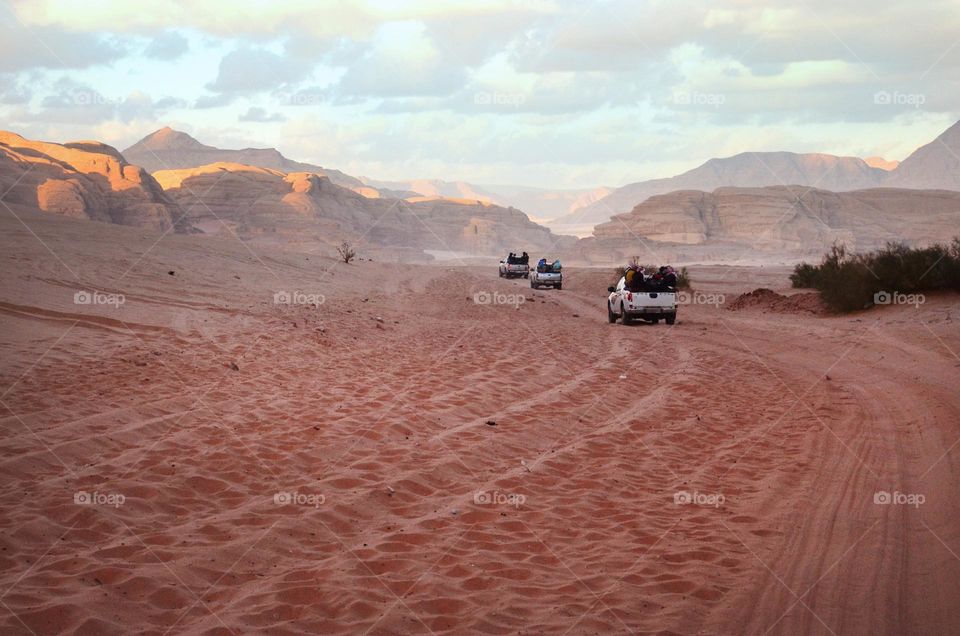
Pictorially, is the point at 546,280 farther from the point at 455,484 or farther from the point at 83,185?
the point at 83,185

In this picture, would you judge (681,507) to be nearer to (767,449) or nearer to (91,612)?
(767,449)

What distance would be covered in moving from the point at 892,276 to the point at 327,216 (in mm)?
107462

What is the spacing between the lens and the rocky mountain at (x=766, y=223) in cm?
10500

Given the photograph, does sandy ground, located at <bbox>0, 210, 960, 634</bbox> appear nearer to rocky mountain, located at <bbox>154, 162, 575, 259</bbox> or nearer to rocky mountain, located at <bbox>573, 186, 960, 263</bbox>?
rocky mountain, located at <bbox>573, 186, 960, 263</bbox>

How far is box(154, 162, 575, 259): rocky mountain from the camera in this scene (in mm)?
113688

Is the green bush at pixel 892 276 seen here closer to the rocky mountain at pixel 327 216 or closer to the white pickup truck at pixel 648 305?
the white pickup truck at pixel 648 305

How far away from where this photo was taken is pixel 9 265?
1944 cm

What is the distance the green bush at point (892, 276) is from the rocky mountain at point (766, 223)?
77.0 m

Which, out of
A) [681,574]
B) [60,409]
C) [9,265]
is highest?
[9,265]

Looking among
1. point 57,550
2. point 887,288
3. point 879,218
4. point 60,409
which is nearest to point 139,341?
point 60,409

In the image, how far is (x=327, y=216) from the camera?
406ft

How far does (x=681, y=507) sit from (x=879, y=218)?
122 metres

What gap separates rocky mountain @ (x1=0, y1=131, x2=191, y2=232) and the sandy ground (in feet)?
189

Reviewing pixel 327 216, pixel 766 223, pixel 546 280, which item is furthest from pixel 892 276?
pixel 327 216
